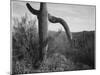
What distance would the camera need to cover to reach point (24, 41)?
227 cm

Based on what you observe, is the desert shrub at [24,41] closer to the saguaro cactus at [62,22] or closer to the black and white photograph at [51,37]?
the black and white photograph at [51,37]

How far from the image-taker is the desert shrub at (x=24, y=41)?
7.29 ft

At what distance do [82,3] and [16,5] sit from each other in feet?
2.88

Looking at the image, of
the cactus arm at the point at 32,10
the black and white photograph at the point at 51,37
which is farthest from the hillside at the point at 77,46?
the cactus arm at the point at 32,10

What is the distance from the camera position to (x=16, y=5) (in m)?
2.23

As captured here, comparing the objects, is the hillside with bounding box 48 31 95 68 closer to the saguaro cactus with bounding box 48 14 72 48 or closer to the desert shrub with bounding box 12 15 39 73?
the saguaro cactus with bounding box 48 14 72 48

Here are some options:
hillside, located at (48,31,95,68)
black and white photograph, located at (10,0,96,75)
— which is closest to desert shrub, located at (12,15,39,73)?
black and white photograph, located at (10,0,96,75)

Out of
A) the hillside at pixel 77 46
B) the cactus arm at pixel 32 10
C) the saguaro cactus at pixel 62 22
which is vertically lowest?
the hillside at pixel 77 46

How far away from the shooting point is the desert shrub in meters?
2.22

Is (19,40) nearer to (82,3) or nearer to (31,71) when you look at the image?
(31,71)

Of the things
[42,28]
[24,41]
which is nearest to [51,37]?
[42,28]

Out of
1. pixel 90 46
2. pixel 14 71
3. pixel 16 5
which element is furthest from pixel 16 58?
pixel 90 46

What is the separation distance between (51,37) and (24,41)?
345mm

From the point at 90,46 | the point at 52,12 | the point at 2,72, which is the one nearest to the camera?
the point at 2,72
